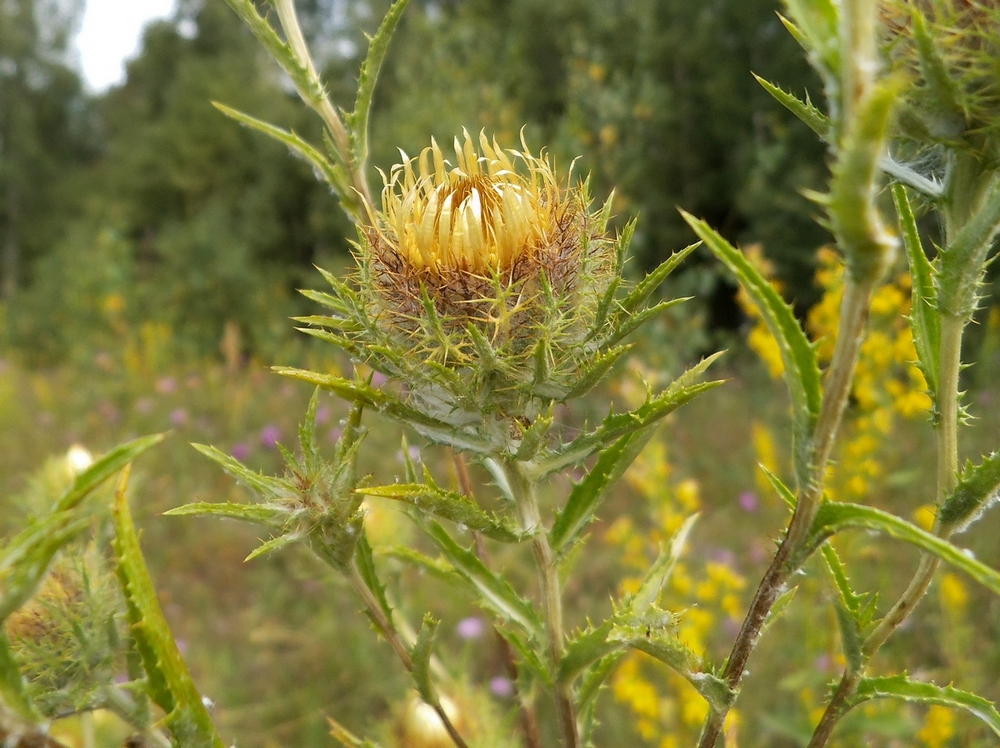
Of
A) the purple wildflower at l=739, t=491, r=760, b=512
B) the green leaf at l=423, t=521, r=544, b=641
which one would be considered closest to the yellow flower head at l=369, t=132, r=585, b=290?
the green leaf at l=423, t=521, r=544, b=641

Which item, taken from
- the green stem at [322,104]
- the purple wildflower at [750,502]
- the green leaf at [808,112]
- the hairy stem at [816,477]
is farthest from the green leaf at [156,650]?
the purple wildflower at [750,502]

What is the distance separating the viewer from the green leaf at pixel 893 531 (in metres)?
0.56

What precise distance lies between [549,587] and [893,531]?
46 centimetres

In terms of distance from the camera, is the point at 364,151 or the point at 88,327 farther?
the point at 88,327

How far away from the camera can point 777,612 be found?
0.83 meters

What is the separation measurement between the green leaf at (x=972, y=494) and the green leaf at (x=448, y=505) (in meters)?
0.46

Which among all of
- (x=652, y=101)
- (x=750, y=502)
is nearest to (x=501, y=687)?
(x=750, y=502)

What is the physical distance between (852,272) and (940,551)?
233mm

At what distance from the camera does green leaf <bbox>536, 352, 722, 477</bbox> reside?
0.78 meters

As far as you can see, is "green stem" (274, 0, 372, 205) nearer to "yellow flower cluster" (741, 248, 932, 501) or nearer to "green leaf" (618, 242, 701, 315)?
"green leaf" (618, 242, 701, 315)

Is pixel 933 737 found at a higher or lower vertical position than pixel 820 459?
lower

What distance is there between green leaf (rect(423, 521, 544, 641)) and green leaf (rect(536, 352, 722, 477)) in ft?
0.63

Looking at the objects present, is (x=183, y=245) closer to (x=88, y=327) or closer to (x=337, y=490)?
(x=88, y=327)

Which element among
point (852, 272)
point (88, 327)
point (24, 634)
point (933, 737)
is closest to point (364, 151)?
point (852, 272)
